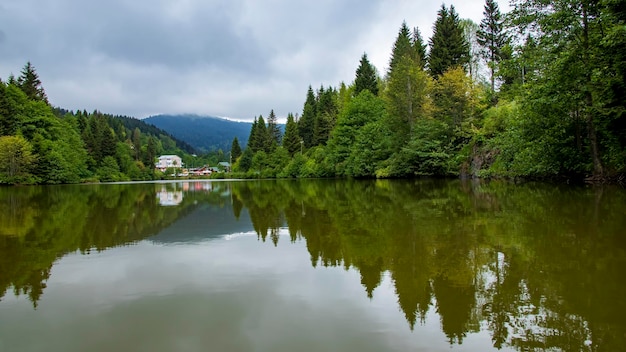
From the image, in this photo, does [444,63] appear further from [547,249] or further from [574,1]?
[547,249]

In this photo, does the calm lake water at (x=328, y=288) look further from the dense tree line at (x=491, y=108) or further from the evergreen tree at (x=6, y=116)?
the evergreen tree at (x=6, y=116)

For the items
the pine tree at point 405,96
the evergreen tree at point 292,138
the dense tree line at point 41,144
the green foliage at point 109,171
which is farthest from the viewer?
the evergreen tree at point 292,138

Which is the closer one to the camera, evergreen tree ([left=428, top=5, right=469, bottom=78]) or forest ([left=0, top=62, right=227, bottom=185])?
evergreen tree ([left=428, top=5, right=469, bottom=78])

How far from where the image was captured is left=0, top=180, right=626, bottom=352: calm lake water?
3027 mm

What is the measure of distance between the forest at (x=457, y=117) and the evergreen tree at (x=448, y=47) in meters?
0.12

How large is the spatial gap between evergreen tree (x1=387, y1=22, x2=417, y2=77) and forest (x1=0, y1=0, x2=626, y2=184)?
8.9 inches

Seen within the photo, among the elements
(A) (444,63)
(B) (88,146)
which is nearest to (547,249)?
(A) (444,63)

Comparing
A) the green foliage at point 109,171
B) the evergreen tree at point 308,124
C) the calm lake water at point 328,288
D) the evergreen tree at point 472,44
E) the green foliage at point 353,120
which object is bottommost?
the calm lake water at point 328,288

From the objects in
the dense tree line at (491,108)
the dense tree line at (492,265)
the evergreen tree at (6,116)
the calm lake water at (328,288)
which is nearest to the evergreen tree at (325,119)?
the dense tree line at (491,108)

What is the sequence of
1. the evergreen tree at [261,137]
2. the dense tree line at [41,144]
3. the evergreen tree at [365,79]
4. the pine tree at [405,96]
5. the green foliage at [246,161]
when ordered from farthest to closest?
1. the green foliage at [246,161]
2. the evergreen tree at [261,137]
3. the evergreen tree at [365,79]
4. the dense tree line at [41,144]
5. the pine tree at [405,96]

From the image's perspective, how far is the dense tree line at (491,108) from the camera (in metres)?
14.9

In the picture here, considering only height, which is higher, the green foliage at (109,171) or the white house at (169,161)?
the white house at (169,161)

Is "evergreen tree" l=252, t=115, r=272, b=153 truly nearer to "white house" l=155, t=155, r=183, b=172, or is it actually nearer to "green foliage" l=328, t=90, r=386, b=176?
"green foliage" l=328, t=90, r=386, b=176

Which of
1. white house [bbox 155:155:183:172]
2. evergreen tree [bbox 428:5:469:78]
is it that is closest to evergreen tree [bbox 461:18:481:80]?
evergreen tree [bbox 428:5:469:78]
